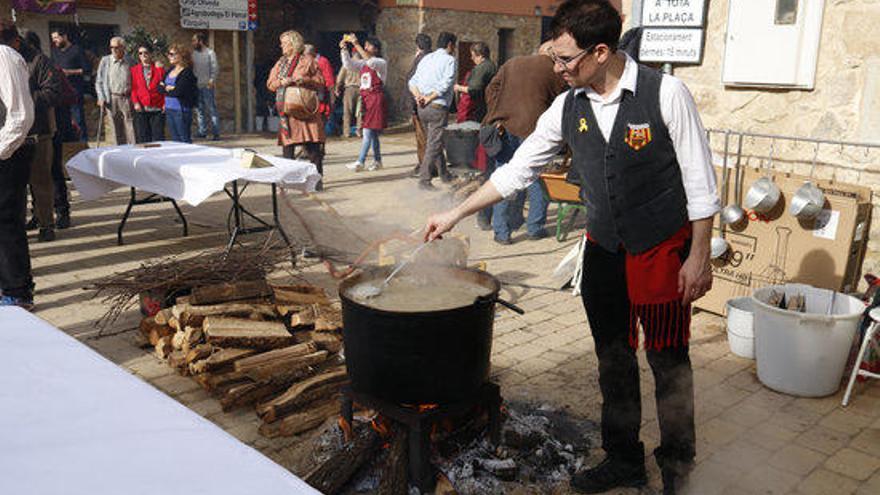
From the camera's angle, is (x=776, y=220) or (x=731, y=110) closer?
(x=776, y=220)

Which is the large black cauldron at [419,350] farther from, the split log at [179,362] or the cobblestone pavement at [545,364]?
the split log at [179,362]

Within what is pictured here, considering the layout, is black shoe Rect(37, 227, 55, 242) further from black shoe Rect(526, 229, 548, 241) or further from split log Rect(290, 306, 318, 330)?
black shoe Rect(526, 229, 548, 241)

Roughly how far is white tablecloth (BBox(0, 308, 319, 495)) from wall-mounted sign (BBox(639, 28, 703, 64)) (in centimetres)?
542

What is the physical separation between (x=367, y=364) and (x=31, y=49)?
5.78 m

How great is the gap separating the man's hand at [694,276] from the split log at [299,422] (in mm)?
1980

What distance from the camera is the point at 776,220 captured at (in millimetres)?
5051

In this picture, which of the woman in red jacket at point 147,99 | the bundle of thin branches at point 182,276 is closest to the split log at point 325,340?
the bundle of thin branches at point 182,276

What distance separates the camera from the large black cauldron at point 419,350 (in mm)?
2980

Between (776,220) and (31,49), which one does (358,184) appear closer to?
(31,49)

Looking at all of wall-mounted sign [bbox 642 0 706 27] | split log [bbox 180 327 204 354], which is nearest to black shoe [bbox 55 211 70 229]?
split log [bbox 180 327 204 354]

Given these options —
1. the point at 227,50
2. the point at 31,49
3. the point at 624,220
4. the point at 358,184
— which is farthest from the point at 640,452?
the point at 227,50

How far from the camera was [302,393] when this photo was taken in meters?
3.89

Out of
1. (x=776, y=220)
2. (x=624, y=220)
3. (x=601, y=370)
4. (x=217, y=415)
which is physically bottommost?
(x=217, y=415)

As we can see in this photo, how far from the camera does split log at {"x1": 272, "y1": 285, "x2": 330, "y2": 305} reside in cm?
503
